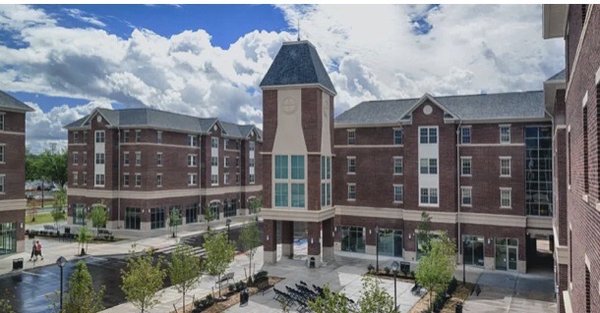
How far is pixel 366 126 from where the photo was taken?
3856cm

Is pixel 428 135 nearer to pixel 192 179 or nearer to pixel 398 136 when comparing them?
pixel 398 136

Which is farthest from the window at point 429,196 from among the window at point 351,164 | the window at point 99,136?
the window at point 99,136

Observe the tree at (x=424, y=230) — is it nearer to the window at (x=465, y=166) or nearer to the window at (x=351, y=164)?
the window at (x=465, y=166)

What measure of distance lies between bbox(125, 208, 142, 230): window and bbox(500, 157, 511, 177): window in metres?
36.8

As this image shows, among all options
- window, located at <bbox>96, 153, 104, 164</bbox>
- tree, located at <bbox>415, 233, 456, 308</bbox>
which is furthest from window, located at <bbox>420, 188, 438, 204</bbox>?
window, located at <bbox>96, 153, 104, 164</bbox>

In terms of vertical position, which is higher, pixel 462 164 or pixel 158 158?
pixel 158 158

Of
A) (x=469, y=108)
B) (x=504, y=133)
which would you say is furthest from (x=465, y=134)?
(x=504, y=133)

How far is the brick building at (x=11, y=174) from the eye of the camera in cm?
3691

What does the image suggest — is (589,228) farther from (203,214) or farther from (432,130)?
(203,214)

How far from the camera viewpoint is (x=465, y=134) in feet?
114

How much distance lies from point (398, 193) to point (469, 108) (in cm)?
886

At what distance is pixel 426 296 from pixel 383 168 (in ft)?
44.7

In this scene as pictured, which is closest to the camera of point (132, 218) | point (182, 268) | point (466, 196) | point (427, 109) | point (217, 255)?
point (182, 268)

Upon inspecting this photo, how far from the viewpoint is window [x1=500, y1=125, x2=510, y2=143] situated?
33.4 metres
